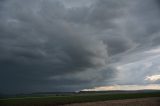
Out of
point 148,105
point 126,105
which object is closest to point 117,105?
point 126,105

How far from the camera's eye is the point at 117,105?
69750 mm

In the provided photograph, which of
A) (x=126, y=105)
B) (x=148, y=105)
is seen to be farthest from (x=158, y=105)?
(x=126, y=105)

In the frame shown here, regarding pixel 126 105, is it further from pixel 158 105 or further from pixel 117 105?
pixel 158 105

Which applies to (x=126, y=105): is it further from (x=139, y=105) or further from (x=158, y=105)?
(x=158, y=105)

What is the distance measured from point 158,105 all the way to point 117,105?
38.3ft

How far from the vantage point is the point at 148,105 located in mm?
67625

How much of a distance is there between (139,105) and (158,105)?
5283 millimetres

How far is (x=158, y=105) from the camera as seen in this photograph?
6669cm

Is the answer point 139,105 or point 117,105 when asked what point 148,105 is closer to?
point 139,105

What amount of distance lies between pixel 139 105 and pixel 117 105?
641 centimetres

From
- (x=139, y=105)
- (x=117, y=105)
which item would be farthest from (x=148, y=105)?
(x=117, y=105)

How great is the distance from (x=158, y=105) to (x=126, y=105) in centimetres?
902

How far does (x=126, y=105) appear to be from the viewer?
226 feet

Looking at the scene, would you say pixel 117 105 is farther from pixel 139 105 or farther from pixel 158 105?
pixel 158 105
